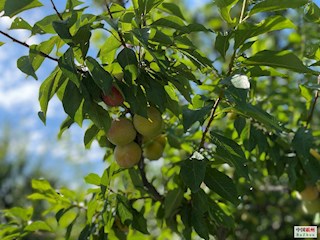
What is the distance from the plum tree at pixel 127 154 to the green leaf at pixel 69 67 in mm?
395

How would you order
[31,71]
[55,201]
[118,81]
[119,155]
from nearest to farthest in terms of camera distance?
[31,71] < [118,81] < [119,155] < [55,201]

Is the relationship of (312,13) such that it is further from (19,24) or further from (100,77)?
(19,24)

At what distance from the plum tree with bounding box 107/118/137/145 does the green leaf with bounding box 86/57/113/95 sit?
0.90 feet

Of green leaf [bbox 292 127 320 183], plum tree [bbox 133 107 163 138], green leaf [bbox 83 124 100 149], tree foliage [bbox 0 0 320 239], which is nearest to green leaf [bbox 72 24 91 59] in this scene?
tree foliage [bbox 0 0 320 239]

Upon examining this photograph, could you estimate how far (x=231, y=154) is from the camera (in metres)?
1.23

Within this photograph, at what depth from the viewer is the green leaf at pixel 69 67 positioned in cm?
100

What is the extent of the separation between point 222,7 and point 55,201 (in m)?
0.95

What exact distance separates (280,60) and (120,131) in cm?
46

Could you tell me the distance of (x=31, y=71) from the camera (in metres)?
1.01

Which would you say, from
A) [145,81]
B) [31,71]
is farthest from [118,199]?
[31,71]

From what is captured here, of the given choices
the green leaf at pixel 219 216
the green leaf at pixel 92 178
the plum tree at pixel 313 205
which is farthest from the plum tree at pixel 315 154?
the green leaf at pixel 92 178

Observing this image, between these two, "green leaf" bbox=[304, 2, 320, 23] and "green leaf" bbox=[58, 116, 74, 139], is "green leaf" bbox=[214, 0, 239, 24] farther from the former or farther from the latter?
"green leaf" bbox=[58, 116, 74, 139]

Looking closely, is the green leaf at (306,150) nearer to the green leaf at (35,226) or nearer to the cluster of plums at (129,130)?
the cluster of plums at (129,130)

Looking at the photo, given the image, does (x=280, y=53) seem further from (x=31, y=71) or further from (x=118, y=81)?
(x=31, y=71)
